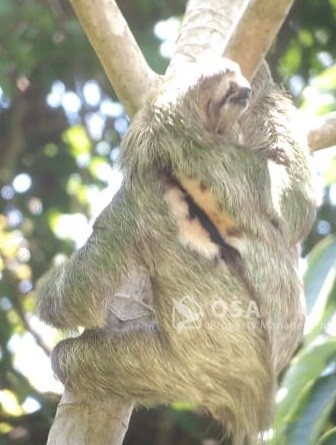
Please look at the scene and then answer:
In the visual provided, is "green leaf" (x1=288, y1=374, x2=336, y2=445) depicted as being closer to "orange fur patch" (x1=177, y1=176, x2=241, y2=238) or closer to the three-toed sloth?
the three-toed sloth

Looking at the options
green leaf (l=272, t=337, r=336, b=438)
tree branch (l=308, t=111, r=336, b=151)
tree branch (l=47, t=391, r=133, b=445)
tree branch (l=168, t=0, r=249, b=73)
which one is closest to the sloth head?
tree branch (l=168, t=0, r=249, b=73)

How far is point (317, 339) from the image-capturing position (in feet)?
17.6

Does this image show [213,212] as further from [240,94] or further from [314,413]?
[314,413]

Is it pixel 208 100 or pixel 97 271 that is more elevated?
pixel 208 100

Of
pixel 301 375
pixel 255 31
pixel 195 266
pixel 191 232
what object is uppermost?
pixel 255 31

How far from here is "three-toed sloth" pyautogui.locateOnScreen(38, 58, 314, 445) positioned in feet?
16.0

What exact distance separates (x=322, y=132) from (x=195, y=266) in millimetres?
1374

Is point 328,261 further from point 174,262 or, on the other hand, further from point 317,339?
point 174,262

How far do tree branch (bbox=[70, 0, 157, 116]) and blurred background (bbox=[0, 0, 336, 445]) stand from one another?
201 centimetres

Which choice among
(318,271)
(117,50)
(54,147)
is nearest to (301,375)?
(318,271)

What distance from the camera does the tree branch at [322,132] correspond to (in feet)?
19.1

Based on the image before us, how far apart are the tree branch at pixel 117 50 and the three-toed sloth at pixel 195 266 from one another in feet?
1.64

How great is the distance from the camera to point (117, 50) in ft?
18.5

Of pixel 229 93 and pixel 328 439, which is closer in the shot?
pixel 229 93
